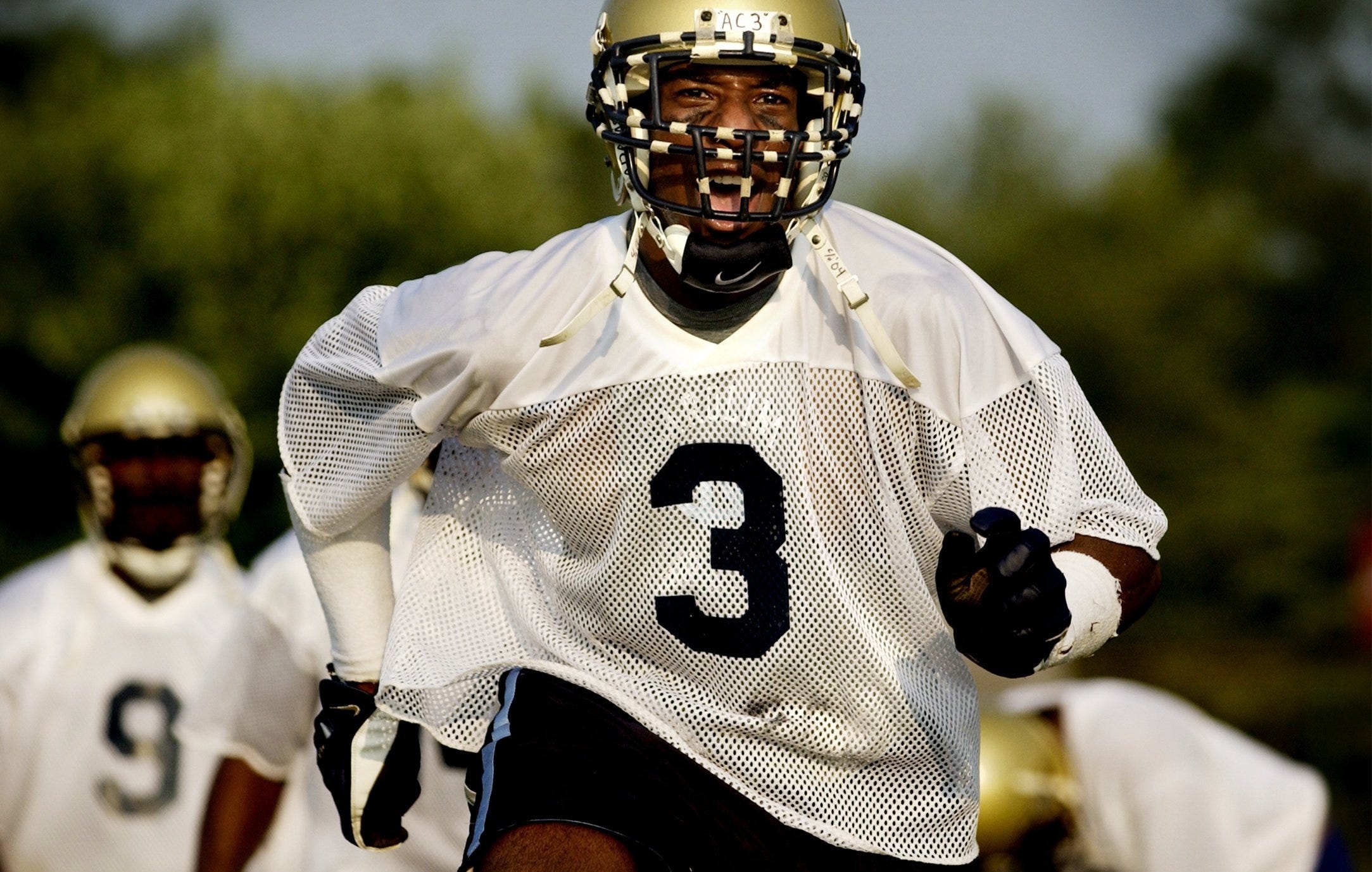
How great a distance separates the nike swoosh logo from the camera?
3113 mm

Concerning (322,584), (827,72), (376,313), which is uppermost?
(827,72)

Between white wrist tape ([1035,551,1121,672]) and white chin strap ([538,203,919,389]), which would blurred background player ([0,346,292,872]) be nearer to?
white chin strap ([538,203,919,389])

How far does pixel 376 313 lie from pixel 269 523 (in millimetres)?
14113

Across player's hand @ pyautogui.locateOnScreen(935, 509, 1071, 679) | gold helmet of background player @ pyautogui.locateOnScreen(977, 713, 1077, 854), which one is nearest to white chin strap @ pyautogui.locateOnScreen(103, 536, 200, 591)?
gold helmet of background player @ pyautogui.locateOnScreen(977, 713, 1077, 854)

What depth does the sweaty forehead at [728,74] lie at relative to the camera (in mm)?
3230

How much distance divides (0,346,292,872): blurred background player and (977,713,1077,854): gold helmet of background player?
2557mm

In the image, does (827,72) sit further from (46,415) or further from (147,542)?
(46,415)

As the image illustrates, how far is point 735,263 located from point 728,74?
13.4 inches

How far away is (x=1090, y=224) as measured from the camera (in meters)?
35.7

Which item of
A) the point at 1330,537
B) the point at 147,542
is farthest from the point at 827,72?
the point at 1330,537

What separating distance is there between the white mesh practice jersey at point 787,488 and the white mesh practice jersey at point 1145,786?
339 centimetres

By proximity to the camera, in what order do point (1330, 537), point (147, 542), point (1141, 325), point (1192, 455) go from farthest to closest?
point (1141, 325)
point (1192, 455)
point (1330, 537)
point (147, 542)

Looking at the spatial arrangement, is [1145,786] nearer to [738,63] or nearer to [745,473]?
[745,473]

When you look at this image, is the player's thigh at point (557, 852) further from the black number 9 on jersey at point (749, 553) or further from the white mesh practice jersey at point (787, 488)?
the black number 9 on jersey at point (749, 553)
